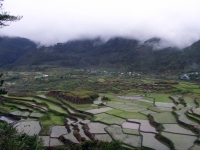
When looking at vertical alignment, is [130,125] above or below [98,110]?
below

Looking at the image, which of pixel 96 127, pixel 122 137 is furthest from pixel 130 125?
pixel 122 137

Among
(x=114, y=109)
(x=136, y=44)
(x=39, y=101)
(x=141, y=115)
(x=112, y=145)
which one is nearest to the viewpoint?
(x=112, y=145)

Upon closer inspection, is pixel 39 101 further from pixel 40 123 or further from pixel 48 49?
pixel 48 49

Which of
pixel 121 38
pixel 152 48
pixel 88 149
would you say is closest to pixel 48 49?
pixel 121 38

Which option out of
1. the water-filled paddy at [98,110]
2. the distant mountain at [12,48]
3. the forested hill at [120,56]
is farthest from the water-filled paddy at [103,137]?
the distant mountain at [12,48]

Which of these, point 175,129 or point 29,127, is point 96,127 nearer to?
point 29,127

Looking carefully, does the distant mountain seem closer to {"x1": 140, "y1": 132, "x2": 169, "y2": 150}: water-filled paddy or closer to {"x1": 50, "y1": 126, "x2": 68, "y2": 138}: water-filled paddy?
{"x1": 50, "y1": 126, "x2": 68, "y2": 138}: water-filled paddy

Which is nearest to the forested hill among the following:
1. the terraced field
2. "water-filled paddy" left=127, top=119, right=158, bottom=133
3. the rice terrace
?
the rice terrace
